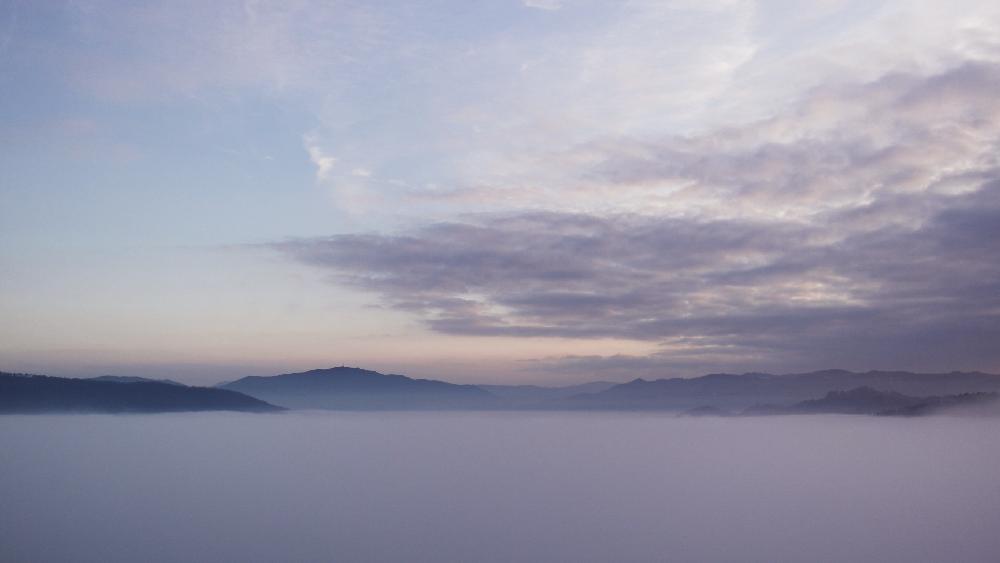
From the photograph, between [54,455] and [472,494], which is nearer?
[472,494]

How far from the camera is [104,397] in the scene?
521 feet

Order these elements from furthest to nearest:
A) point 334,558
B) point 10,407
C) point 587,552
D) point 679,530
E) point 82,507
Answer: point 10,407
point 82,507
point 679,530
point 587,552
point 334,558

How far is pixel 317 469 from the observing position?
7162 centimetres

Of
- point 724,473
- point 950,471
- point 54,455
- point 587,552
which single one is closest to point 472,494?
point 587,552

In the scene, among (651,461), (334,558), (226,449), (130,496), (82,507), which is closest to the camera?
(334,558)

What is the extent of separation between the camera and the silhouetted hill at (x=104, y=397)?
14762 centimetres

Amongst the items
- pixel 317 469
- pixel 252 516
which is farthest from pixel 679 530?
pixel 317 469

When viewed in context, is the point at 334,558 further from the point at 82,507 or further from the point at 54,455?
the point at 54,455

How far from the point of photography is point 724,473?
243 feet

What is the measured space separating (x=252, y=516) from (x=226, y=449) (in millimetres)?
71428

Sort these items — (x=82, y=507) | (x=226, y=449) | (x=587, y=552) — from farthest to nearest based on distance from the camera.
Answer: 1. (x=226, y=449)
2. (x=82, y=507)
3. (x=587, y=552)

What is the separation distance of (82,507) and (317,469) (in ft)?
96.6

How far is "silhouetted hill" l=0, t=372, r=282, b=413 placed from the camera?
147625mm

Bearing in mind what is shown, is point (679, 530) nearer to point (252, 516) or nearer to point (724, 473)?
point (252, 516)
